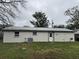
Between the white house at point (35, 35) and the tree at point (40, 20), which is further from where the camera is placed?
the tree at point (40, 20)

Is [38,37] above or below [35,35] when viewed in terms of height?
below

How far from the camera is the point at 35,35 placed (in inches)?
1096

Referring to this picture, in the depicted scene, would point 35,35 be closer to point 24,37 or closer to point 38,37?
point 38,37

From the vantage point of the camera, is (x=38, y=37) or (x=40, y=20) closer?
(x=38, y=37)

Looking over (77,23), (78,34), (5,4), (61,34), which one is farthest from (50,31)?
(77,23)

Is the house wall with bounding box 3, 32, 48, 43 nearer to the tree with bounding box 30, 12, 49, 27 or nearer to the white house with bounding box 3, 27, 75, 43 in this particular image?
the white house with bounding box 3, 27, 75, 43

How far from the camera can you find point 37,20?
5459 cm

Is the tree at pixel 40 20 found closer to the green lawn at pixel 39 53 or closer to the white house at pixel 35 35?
the white house at pixel 35 35

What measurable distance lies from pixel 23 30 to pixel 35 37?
2673mm

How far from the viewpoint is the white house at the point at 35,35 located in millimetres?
26844

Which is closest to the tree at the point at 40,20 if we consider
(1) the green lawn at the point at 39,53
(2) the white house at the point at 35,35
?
(2) the white house at the point at 35,35

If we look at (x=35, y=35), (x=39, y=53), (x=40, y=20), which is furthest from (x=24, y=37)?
(x=40, y=20)

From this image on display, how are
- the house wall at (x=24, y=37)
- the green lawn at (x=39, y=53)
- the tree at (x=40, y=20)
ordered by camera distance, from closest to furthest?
the green lawn at (x=39, y=53)
the house wall at (x=24, y=37)
the tree at (x=40, y=20)

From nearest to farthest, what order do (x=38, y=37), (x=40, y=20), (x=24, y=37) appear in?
1. (x=24, y=37)
2. (x=38, y=37)
3. (x=40, y=20)
